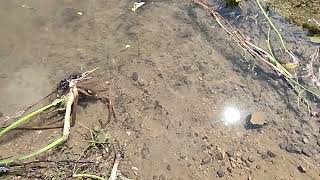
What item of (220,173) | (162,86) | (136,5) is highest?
(136,5)

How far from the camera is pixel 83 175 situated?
2.20 m

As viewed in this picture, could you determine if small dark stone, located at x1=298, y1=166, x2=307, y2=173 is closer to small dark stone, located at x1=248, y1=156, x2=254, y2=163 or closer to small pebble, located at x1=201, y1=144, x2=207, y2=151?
small dark stone, located at x1=248, y1=156, x2=254, y2=163

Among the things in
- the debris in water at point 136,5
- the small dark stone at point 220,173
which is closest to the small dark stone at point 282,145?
the small dark stone at point 220,173

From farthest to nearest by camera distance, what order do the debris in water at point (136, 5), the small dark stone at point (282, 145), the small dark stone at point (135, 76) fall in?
the debris in water at point (136, 5) → the small dark stone at point (135, 76) → the small dark stone at point (282, 145)

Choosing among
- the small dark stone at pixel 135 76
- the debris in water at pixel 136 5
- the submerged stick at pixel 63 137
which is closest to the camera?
the submerged stick at pixel 63 137

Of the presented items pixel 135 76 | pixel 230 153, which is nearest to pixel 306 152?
pixel 230 153

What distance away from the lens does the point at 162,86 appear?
104 inches

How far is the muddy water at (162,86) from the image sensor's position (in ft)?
7.52

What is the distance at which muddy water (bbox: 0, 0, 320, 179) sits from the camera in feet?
7.52

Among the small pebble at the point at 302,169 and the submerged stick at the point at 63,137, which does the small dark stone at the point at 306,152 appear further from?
the submerged stick at the point at 63,137

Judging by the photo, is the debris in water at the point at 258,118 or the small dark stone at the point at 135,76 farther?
the small dark stone at the point at 135,76

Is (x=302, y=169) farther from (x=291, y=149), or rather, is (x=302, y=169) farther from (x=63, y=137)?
(x=63, y=137)

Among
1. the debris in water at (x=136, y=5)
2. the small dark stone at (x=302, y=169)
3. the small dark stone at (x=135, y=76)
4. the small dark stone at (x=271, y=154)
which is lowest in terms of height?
the small dark stone at (x=271, y=154)

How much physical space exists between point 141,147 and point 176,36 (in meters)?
0.92
